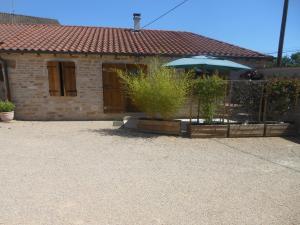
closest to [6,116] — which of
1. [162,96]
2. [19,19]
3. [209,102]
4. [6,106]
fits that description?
[6,106]

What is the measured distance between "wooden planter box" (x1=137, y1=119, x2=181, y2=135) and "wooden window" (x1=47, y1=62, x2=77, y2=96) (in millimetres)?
3626

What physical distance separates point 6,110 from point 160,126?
18.2 feet

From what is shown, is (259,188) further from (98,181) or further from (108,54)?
(108,54)

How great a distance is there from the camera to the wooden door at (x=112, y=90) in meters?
9.12

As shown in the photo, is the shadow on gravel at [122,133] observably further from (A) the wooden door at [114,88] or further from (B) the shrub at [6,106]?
(B) the shrub at [6,106]

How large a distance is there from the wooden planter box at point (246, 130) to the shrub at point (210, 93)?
0.66m

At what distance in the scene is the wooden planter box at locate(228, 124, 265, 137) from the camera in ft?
22.0

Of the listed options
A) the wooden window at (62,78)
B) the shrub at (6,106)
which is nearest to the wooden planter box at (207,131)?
the wooden window at (62,78)

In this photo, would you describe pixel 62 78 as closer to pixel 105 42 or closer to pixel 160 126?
pixel 105 42

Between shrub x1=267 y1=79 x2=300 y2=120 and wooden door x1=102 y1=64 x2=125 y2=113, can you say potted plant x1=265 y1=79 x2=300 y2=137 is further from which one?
wooden door x1=102 y1=64 x2=125 y2=113

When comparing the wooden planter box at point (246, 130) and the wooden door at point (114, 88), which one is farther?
the wooden door at point (114, 88)

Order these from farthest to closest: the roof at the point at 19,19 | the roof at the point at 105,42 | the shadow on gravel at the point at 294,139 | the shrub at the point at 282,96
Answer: the roof at the point at 19,19 < the roof at the point at 105,42 < the shrub at the point at 282,96 < the shadow on gravel at the point at 294,139

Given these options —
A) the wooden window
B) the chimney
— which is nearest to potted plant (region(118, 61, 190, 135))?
the wooden window

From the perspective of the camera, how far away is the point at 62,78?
9031 mm
